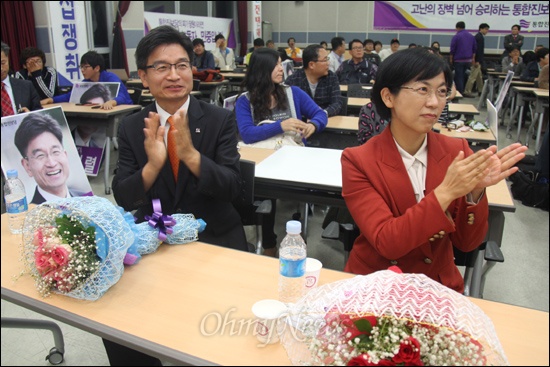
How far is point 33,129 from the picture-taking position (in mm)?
2055

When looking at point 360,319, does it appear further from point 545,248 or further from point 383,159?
point 383,159

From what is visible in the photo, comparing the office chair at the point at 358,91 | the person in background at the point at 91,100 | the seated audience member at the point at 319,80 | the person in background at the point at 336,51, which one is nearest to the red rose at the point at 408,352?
the seated audience member at the point at 319,80

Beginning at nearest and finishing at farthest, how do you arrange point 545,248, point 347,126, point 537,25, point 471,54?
1. point 545,248
2. point 347,126
3. point 471,54
4. point 537,25

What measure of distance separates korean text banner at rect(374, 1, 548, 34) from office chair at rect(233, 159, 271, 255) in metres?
12.4

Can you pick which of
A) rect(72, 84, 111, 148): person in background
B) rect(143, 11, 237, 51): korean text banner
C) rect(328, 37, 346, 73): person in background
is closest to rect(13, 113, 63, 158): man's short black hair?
rect(72, 84, 111, 148): person in background

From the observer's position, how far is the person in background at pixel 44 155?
2.04m

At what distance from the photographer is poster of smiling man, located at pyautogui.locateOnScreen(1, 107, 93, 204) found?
78.4 inches

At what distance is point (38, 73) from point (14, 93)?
41.2 inches

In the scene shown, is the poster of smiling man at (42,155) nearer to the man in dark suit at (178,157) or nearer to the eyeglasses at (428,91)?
the man in dark suit at (178,157)

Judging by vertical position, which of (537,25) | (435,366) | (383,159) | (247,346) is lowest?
(247,346)

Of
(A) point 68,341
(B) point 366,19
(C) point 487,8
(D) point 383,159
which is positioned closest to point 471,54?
(C) point 487,8

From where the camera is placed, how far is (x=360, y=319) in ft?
2.92

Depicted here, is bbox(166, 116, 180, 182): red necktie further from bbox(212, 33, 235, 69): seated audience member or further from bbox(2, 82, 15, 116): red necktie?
bbox(212, 33, 235, 69): seated audience member

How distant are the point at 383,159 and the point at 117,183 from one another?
3.38ft
